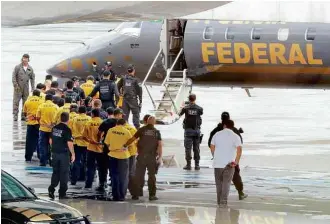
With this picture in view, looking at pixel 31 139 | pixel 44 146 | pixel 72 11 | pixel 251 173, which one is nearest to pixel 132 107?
pixel 31 139

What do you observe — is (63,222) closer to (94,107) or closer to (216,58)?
(94,107)

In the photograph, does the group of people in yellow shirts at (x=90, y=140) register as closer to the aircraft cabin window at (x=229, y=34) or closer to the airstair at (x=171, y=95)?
the airstair at (x=171, y=95)

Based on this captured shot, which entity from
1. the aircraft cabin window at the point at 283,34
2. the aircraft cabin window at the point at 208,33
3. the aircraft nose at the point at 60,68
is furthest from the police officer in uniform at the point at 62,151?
the aircraft nose at the point at 60,68

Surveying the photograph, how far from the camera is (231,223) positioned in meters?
16.2

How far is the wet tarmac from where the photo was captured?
16953mm

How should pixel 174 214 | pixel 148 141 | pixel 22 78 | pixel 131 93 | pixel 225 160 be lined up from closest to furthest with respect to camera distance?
pixel 174 214, pixel 225 160, pixel 148 141, pixel 131 93, pixel 22 78

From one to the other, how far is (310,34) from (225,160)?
378 inches

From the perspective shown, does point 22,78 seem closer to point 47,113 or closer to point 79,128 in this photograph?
point 47,113

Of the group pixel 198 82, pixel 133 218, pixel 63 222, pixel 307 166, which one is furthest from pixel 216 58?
pixel 63 222

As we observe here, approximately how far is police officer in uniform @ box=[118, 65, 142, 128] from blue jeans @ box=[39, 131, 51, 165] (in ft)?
11.3

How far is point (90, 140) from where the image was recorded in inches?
747

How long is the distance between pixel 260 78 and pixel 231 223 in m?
11.6

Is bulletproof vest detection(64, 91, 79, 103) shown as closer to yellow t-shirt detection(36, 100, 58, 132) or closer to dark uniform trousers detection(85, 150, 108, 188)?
yellow t-shirt detection(36, 100, 58, 132)

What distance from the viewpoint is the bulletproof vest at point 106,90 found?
76.9 feet
